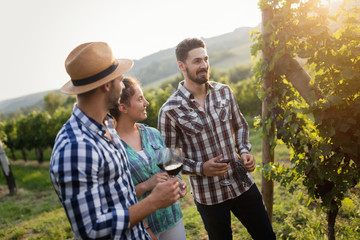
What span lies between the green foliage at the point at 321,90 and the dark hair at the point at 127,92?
45.5 inches

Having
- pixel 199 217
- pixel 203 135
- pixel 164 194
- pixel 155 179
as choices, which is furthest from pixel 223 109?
pixel 199 217

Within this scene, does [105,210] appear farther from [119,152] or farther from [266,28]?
[266,28]

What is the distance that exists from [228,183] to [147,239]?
1011 mm

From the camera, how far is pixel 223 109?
8.82 ft

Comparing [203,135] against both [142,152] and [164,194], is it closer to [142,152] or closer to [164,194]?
[142,152]

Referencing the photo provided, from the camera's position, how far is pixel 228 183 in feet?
8.33

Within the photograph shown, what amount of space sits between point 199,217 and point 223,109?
2772 millimetres

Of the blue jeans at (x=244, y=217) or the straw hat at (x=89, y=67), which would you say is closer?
the straw hat at (x=89, y=67)

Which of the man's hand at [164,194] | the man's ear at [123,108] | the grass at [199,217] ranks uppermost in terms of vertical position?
the man's ear at [123,108]

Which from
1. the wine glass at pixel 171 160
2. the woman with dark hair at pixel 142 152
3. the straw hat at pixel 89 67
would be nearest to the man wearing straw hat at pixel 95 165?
the straw hat at pixel 89 67

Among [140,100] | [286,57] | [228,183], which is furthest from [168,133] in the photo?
[286,57]

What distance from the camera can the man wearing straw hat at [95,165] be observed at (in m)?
1.33

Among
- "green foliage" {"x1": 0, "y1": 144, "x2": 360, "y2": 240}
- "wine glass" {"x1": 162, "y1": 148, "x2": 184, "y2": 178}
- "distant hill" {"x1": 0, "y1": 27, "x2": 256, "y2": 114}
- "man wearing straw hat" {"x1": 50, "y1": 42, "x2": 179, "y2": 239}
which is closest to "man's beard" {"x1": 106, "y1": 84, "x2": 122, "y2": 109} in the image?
"man wearing straw hat" {"x1": 50, "y1": 42, "x2": 179, "y2": 239}

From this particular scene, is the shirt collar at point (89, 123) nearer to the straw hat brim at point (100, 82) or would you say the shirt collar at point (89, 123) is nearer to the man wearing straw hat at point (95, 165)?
the man wearing straw hat at point (95, 165)
